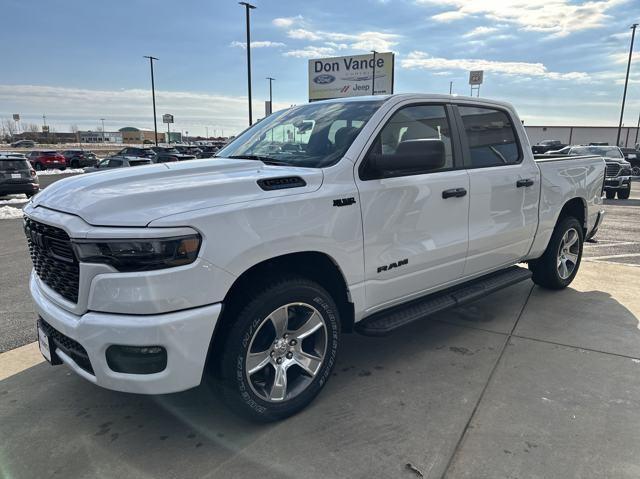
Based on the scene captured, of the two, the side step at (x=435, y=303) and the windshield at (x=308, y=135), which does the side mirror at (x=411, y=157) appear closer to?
the windshield at (x=308, y=135)

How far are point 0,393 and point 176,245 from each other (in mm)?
2044

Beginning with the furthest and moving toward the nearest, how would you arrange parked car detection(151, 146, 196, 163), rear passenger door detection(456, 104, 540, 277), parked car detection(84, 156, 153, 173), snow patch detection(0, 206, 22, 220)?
parked car detection(84, 156, 153, 173)
parked car detection(151, 146, 196, 163)
snow patch detection(0, 206, 22, 220)
rear passenger door detection(456, 104, 540, 277)

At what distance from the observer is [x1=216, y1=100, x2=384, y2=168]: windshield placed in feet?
10.5

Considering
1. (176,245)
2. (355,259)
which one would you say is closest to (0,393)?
(176,245)

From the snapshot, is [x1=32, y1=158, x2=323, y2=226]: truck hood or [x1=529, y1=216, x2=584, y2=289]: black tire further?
[x1=529, y1=216, x2=584, y2=289]: black tire

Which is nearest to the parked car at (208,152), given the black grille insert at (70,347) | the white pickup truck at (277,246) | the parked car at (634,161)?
the white pickup truck at (277,246)

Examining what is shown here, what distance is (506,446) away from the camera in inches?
104

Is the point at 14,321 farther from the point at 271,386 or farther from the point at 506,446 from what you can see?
the point at 506,446

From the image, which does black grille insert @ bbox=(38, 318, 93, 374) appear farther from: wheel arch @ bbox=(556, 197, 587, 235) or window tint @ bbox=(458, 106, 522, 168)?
wheel arch @ bbox=(556, 197, 587, 235)

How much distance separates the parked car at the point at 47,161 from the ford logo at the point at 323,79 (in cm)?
2175

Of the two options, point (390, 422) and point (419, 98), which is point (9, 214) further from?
point (390, 422)

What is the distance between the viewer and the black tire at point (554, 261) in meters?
5.11

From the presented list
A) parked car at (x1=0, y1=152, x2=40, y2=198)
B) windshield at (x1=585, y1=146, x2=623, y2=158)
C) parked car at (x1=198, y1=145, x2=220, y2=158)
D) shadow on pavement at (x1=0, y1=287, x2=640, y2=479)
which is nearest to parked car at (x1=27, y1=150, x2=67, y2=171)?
parked car at (x1=198, y1=145, x2=220, y2=158)

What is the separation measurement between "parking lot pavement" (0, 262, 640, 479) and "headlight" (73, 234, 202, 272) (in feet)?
2.92
